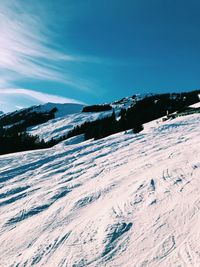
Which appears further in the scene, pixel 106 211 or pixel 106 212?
pixel 106 211

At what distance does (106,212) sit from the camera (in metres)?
10.3

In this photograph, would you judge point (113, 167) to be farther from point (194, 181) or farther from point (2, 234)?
point (2, 234)

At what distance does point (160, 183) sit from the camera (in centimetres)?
1227

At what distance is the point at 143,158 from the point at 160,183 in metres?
5.69

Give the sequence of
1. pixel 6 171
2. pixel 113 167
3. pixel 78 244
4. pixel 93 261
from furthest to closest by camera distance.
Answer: pixel 6 171 → pixel 113 167 → pixel 78 244 → pixel 93 261

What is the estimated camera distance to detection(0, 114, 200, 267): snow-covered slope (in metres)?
7.67

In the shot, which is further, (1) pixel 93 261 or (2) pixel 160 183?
(2) pixel 160 183

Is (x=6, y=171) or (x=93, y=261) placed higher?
(x=6, y=171)

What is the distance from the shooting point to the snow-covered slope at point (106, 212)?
7668 mm

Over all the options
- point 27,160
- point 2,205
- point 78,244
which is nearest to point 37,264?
point 78,244

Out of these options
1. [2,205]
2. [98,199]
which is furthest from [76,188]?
[2,205]

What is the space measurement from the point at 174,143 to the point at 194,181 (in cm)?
976

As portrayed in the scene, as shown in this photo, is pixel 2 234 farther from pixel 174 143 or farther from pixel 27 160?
pixel 174 143

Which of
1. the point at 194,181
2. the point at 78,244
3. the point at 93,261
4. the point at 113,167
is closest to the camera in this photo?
the point at 93,261
